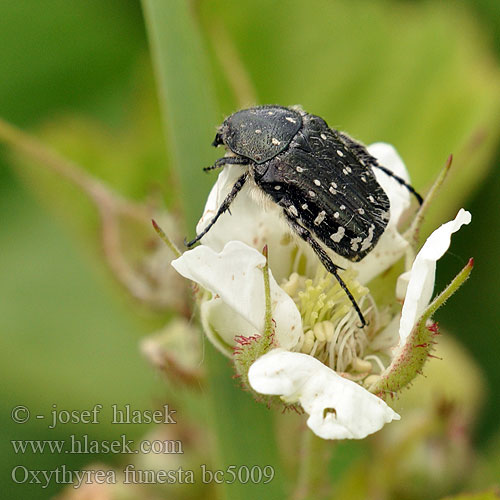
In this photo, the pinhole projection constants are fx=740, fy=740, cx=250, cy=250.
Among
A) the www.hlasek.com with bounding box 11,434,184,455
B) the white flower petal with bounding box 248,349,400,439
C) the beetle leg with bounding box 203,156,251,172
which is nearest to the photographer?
the white flower petal with bounding box 248,349,400,439

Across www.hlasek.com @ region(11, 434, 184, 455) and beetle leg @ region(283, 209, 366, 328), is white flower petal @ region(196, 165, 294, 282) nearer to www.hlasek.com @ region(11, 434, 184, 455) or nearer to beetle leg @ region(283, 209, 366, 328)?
beetle leg @ region(283, 209, 366, 328)

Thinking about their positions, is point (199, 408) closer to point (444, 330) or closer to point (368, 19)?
point (444, 330)

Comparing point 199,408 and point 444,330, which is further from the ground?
point 444,330

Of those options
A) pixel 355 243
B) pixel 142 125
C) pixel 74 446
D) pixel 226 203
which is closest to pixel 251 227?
pixel 226 203

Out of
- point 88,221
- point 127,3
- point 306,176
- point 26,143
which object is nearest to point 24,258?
point 88,221

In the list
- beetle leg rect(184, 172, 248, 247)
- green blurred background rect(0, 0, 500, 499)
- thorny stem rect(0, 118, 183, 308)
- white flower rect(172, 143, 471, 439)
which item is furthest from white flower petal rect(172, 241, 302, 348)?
green blurred background rect(0, 0, 500, 499)

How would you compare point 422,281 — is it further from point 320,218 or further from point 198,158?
point 198,158

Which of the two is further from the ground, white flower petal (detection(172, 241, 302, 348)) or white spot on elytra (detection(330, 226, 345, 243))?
white spot on elytra (detection(330, 226, 345, 243))
